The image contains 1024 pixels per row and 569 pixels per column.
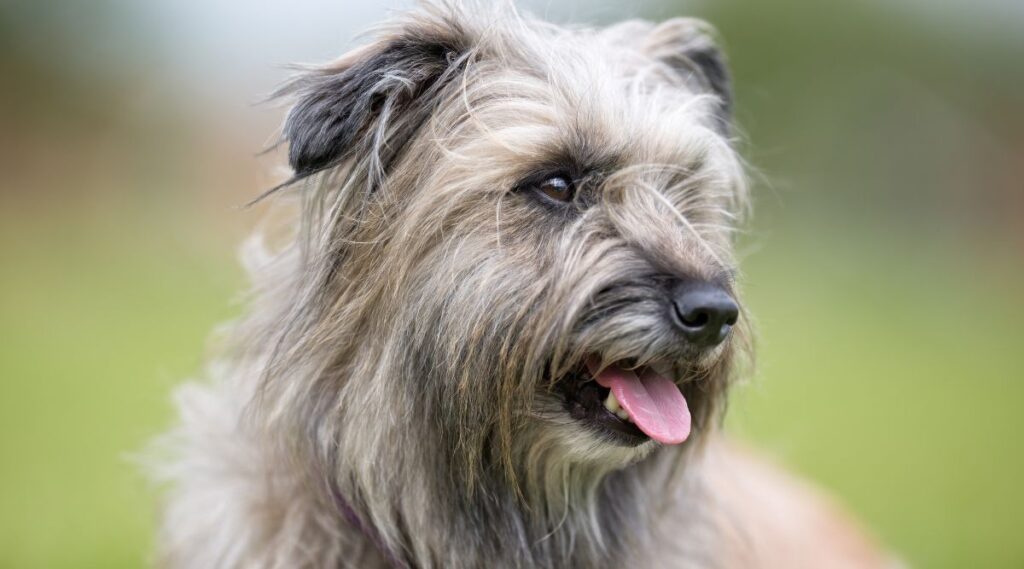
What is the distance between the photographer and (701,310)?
2598 mm

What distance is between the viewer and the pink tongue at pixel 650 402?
2.77m

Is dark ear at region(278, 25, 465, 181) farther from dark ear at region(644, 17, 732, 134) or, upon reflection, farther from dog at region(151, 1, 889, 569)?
dark ear at region(644, 17, 732, 134)

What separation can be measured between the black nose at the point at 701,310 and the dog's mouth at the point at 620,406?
0.70 feet

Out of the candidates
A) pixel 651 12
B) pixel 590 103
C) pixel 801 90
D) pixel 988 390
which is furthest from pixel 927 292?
pixel 590 103

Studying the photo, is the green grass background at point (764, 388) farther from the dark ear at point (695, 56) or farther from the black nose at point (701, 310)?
the dark ear at point (695, 56)

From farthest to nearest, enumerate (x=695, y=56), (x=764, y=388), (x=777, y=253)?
(x=777, y=253) < (x=764, y=388) < (x=695, y=56)

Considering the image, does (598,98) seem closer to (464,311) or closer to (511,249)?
(511,249)

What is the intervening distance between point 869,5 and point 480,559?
86.2 ft

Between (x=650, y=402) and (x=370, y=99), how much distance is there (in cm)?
→ 111

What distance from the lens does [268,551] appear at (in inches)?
119

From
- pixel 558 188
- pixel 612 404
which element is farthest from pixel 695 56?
pixel 612 404

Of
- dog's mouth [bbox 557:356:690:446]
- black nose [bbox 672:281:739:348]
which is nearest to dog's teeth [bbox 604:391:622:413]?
dog's mouth [bbox 557:356:690:446]

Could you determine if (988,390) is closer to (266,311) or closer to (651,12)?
(651,12)

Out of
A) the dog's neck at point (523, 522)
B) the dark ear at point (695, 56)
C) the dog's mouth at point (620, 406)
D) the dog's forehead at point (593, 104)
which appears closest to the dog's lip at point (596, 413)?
the dog's mouth at point (620, 406)
